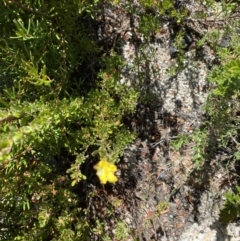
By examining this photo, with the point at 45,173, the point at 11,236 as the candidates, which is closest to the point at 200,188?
the point at 45,173

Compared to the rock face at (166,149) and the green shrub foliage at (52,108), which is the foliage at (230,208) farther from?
the green shrub foliage at (52,108)

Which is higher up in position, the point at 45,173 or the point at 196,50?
the point at 196,50

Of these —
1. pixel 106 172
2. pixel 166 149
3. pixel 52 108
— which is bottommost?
pixel 166 149

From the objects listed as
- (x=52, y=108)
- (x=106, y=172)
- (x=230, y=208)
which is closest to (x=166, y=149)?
(x=230, y=208)

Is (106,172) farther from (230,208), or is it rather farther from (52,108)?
(230,208)

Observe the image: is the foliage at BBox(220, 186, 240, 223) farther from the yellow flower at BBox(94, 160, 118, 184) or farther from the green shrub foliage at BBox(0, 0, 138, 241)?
the yellow flower at BBox(94, 160, 118, 184)

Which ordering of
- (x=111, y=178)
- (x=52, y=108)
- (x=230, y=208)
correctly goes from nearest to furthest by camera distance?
(x=111, y=178)
(x=52, y=108)
(x=230, y=208)

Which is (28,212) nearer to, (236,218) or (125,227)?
(125,227)

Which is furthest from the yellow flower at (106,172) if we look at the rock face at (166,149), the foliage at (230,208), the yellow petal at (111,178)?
the rock face at (166,149)
